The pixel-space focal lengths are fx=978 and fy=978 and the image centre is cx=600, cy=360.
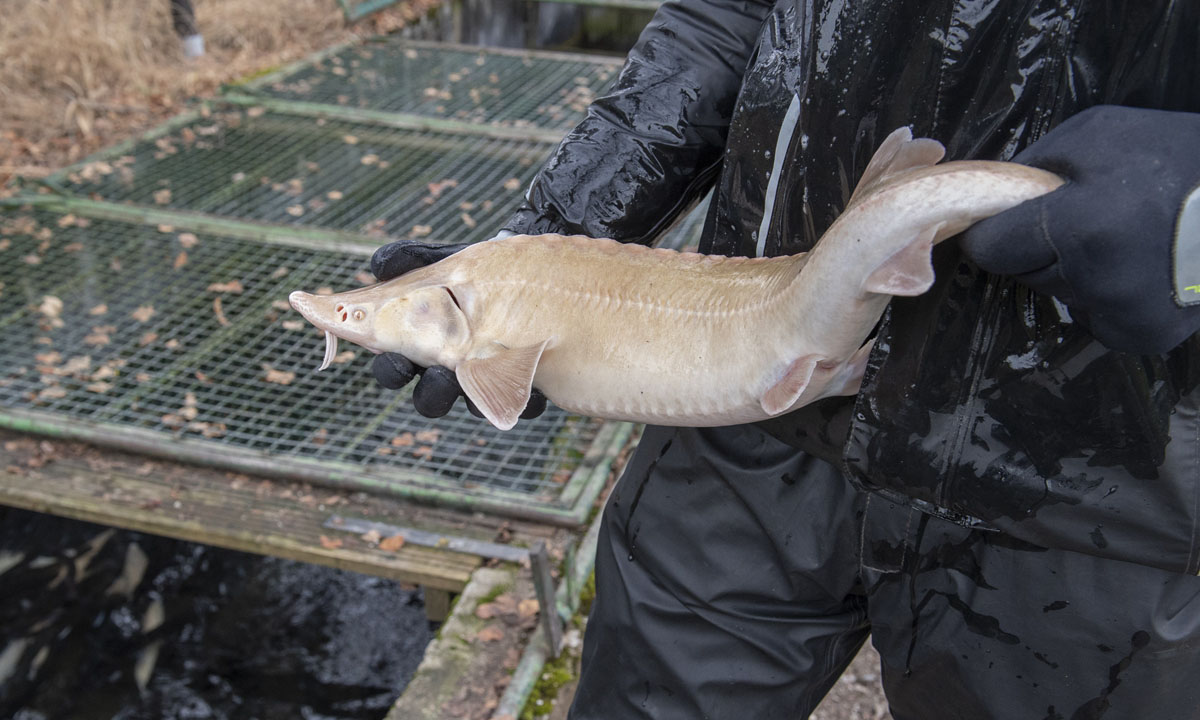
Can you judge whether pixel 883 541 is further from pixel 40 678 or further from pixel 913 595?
pixel 40 678

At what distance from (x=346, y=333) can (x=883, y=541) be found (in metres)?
1.16

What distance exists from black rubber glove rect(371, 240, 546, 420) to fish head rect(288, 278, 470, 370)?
0.03m

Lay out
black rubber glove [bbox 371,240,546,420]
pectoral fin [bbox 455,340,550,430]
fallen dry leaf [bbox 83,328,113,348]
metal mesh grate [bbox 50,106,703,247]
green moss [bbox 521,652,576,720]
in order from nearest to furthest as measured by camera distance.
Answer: pectoral fin [bbox 455,340,550,430], black rubber glove [bbox 371,240,546,420], green moss [bbox 521,652,576,720], fallen dry leaf [bbox 83,328,113,348], metal mesh grate [bbox 50,106,703,247]

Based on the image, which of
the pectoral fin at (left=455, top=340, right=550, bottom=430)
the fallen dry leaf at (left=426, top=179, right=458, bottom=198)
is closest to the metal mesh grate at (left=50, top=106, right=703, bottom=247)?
the fallen dry leaf at (left=426, top=179, right=458, bottom=198)

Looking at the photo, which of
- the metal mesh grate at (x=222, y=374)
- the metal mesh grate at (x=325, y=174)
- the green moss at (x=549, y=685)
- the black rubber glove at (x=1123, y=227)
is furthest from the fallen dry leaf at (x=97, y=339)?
the black rubber glove at (x=1123, y=227)

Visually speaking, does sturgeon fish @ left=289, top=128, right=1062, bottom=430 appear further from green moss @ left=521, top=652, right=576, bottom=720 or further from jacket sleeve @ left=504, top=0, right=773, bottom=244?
green moss @ left=521, top=652, right=576, bottom=720

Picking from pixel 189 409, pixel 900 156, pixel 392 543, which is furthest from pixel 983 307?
pixel 189 409

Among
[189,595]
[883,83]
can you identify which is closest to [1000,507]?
[883,83]

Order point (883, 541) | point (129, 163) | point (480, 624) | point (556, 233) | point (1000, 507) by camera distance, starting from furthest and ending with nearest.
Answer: point (129, 163), point (480, 624), point (556, 233), point (883, 541), point (1000, 507)

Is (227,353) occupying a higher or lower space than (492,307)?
lower

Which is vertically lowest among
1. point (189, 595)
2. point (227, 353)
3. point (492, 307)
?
point (189, 595)

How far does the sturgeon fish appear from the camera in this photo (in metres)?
1.38

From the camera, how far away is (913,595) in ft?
5.82

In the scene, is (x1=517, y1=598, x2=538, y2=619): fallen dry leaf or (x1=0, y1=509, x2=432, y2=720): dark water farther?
(x1=0, y1=509, x2=432, y2=720): dark water
